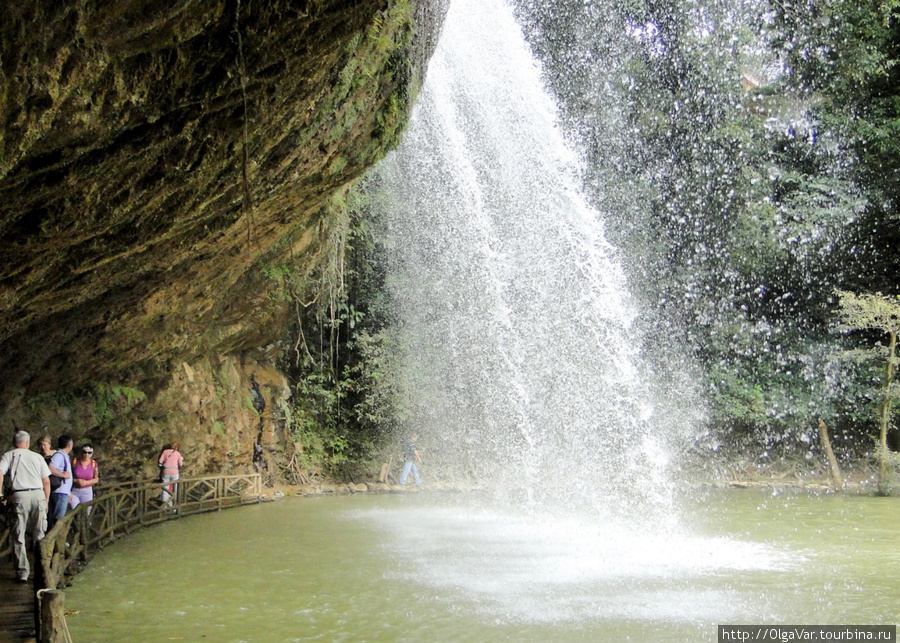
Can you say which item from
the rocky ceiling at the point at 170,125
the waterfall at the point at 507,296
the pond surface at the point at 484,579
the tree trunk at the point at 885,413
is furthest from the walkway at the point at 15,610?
the tree trunk at the point at 885,413

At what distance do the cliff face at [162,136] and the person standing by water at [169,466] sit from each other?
3.07 m

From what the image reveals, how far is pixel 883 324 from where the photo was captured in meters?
17.6

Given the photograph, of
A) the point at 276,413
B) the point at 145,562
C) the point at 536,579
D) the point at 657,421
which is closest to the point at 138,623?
the point at 145,562

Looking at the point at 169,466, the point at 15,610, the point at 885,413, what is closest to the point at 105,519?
the point at 169,466

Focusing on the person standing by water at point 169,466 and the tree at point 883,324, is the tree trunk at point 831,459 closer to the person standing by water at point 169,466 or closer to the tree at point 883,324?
the tree at point 883,324

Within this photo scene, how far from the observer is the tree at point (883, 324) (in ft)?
56.7

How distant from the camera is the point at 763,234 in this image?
69.2 ft

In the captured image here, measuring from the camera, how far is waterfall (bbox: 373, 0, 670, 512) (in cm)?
1288

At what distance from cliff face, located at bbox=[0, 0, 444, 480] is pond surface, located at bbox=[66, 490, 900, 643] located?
305 cm

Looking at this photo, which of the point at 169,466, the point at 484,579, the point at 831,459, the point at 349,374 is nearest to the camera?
the point at 484,579

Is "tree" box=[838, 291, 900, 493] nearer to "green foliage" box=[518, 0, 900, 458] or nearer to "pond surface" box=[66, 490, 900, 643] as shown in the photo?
"green foliage" box=[518, 0, 900, 458]

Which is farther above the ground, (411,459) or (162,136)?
(162,136)

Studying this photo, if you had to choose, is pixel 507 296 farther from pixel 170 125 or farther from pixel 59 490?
pixel 170 125

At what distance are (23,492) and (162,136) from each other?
4820 millimetres
